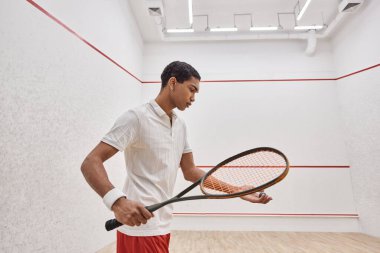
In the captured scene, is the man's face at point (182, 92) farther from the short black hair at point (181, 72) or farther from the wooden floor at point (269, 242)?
the wooden floor at point (269, 242)

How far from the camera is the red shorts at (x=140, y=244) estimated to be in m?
0.83

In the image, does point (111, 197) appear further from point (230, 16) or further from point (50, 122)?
point (230, 16)

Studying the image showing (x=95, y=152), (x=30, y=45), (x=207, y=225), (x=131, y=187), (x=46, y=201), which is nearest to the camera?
(x=95, y=152)

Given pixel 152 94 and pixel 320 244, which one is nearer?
pixel 320 244

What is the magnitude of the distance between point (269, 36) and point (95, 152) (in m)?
3.70

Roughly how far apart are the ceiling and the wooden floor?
110 inches

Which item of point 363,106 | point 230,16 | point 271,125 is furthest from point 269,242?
point 230,16

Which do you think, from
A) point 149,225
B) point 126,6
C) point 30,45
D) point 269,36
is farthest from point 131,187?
point 269,36

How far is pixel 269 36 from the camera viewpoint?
3787mm

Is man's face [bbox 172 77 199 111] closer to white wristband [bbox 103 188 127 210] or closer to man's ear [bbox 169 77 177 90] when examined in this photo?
man's ear [bbox 169 77 177 90]

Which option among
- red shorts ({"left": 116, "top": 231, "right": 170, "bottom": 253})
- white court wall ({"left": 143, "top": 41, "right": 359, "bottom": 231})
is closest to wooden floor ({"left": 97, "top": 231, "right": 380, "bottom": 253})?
white court wall ({"left": 143, "top": 41, "right": 359, "bottom": 231})

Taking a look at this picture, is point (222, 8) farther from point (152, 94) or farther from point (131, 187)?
point (131, 187)

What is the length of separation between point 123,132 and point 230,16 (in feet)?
11.0

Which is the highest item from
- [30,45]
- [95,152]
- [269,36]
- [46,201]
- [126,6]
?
[126,6]
